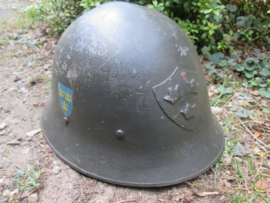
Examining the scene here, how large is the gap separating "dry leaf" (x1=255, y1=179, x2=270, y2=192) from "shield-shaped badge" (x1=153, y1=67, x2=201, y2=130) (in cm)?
70

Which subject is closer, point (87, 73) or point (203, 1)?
point (87, 73)

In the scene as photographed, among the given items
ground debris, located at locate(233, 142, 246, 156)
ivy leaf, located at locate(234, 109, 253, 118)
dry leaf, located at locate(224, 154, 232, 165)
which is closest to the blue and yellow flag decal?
dry leaf, located at locate(224, 154, 232, 165)

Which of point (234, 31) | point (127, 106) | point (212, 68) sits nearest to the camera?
point (127, 106)

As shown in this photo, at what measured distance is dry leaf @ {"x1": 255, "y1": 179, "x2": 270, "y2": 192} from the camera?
1596 mm

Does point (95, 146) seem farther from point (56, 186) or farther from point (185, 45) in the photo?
point (185, 45)

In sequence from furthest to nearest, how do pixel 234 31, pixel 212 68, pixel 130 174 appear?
pixel 234 31, pixel 212 68, pixel 130 174

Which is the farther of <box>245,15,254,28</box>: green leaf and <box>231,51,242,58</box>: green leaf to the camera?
<box>245,15,254,28</box>: green leaf

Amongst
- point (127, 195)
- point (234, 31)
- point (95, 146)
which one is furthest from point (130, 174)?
point (234, 31)

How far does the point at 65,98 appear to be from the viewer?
1.55m

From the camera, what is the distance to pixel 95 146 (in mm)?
1490

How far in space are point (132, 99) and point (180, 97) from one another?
1.02ft

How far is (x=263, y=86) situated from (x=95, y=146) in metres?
2.28

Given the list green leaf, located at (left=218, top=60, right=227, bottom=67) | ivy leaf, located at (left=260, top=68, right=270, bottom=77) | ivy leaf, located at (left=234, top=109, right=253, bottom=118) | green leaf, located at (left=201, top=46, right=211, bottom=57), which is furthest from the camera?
green leaf, located at (left=201, top=46, right=211, bottom=57)

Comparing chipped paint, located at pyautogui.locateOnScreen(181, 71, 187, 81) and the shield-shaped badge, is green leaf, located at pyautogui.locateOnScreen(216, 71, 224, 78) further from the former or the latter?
chipped paint, located at pyautogui.locateOnScreen(181, 71, 187, 81)
